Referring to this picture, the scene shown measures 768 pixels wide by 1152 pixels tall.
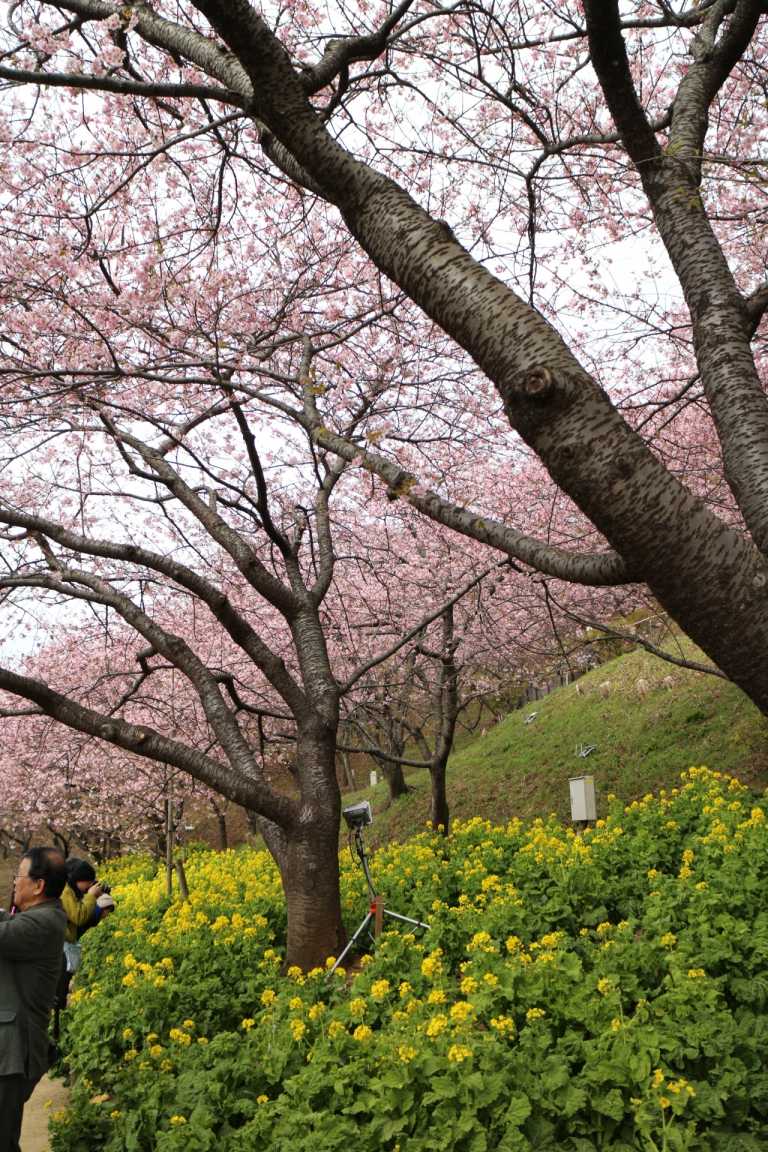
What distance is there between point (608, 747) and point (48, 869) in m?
12.8

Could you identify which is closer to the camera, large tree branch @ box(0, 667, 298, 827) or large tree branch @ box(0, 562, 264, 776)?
large tree branch @ box(0, 667, 298, 827)

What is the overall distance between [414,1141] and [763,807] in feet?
19.2

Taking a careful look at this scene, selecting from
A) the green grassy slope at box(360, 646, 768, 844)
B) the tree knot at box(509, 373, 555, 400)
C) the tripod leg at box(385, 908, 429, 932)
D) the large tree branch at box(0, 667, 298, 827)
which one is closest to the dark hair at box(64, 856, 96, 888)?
the large tree branch at box(0, 667, 298, 827)

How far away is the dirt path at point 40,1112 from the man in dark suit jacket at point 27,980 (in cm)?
118

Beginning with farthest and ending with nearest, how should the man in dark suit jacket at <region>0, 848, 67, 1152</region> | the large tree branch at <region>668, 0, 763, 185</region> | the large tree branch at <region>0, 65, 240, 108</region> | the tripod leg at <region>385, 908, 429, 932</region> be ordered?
the tripod leg at <region>385, 908, 429, 932</region>
the man in dark suit jacket at <region>0, 848, 67, 1152</region>
the large tree branch at <region>668, 0, 763, 185</region>
the large tree branch at <region>0, 65, 240, 108</region>

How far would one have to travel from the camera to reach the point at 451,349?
8508mm

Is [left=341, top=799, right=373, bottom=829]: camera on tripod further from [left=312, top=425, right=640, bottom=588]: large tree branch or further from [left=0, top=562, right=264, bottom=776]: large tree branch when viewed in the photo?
[left=312, top=425, right=640, bottom=588]: large tree branch

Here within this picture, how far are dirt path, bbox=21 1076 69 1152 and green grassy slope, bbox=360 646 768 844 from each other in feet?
29.1

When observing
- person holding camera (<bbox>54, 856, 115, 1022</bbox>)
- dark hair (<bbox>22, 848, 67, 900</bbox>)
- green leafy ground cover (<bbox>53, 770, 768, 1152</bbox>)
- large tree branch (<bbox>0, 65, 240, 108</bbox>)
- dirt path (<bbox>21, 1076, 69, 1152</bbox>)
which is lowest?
dirt path (<bbox>21, 1076, 69, 1152</bbox>)

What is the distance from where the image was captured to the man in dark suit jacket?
12.6ft

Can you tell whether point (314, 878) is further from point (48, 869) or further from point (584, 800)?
point (584, 800)

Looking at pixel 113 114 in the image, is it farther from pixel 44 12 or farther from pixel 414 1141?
pixel 414 1141

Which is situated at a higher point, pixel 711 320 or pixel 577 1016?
pixel 711 320

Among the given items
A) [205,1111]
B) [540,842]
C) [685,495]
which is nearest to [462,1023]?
[205,1111]
